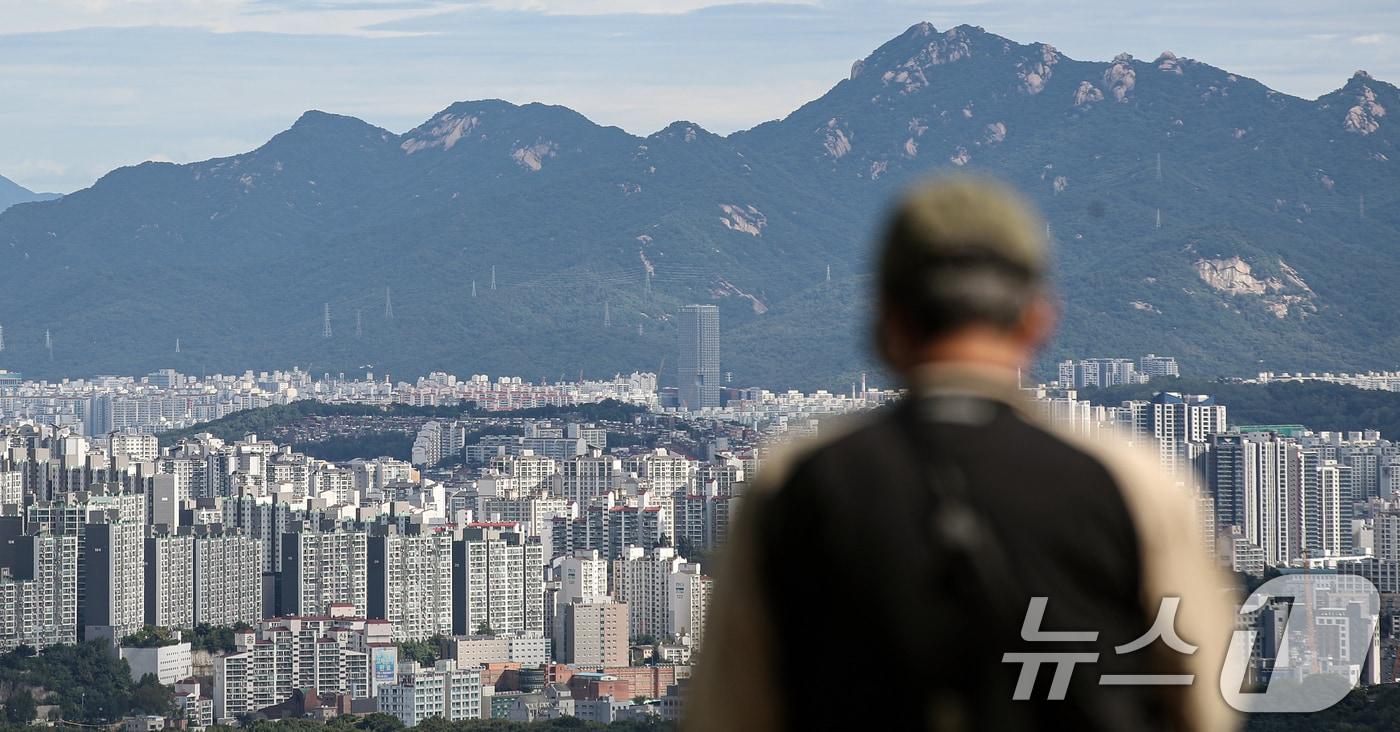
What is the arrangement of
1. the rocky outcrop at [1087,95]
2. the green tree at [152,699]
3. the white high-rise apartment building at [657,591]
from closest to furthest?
the green tree at [152,699] → the white high-rise apartment building at [657,591] → the rocky outcrop at [1087,95]

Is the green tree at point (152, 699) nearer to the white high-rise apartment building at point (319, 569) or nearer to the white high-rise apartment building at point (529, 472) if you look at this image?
the white high-rise apartment building at point (319, 569)

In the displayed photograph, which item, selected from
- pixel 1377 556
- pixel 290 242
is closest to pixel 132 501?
pixel 1377 556

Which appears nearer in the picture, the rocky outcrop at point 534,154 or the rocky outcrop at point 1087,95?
the rocky outcrop at point 1087,95

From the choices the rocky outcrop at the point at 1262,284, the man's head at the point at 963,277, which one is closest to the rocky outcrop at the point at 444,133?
the rocky outcrop at the point at 1262,284

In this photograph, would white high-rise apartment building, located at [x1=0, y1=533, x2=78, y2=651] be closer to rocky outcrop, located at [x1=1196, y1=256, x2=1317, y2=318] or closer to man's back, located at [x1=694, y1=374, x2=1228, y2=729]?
man's back, located at [x1=694, y1=374, x2=1228, y2=729]

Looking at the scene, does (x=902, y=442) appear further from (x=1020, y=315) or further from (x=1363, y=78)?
(x=1363, y=78)

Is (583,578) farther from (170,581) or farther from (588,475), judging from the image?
(588,475)
